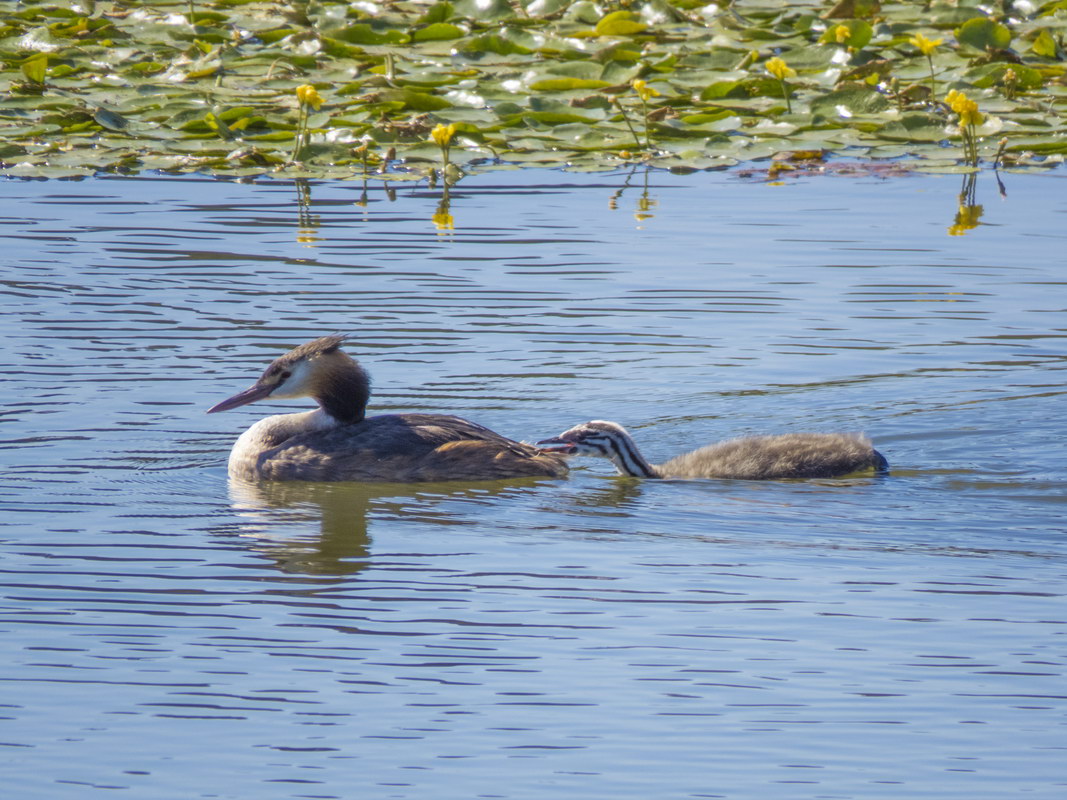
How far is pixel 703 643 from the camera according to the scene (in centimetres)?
599

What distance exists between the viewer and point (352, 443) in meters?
8.66

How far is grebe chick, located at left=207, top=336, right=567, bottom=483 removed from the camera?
336 inches

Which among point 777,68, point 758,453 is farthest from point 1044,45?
point 758,453

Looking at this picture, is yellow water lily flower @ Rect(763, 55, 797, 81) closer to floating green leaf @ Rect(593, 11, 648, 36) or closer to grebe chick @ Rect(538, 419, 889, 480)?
floating green leaf @ Rect(593, 11, 648, 36)

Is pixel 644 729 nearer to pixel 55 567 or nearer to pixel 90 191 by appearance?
pixel 55 567

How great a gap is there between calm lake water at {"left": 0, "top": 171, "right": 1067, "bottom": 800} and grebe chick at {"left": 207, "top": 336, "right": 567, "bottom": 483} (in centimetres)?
Result: 13

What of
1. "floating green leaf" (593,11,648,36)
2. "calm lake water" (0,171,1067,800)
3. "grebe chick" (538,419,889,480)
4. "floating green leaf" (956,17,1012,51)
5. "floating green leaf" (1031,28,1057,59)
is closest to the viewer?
"calm lake water" (0,171,1067,800)

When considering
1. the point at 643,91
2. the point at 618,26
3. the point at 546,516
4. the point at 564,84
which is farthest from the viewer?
the point at 618,26

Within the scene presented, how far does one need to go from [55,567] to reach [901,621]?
3.18 meters

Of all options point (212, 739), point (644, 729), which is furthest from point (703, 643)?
point (212, 739)

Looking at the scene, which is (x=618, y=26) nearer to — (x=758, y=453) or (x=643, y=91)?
(x=643, y=91)

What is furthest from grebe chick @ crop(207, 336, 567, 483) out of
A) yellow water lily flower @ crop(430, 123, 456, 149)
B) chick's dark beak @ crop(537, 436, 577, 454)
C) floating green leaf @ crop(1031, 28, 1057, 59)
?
floating green leaf @ crop(1031, 28, 1057, 59)

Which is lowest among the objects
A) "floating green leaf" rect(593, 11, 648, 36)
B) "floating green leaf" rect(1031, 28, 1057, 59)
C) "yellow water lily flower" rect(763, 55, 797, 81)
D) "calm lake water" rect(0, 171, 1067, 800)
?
"calm lake water" rect(0, 171, 1067, 800)

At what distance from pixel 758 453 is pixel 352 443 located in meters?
1.97
